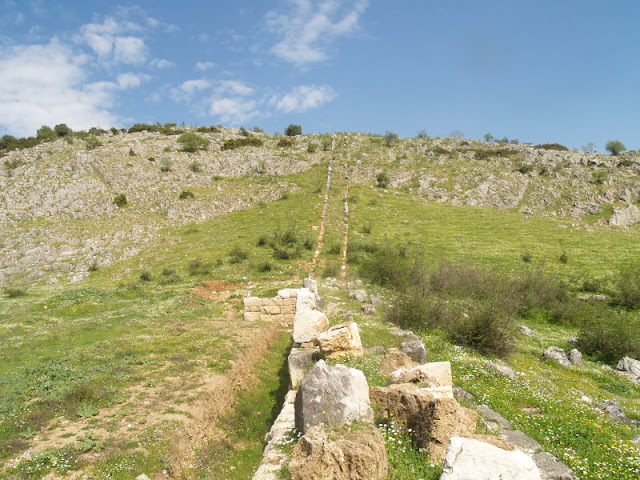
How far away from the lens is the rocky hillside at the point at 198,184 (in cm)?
3824

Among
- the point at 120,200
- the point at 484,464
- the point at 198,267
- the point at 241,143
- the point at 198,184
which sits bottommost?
the point at 198,267

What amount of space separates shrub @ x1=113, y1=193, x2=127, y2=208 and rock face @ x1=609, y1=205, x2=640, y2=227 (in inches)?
2477

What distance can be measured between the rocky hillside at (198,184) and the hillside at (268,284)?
0.33 m

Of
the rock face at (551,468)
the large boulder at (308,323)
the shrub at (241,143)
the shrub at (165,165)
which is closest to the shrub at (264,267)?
the large boulder at (308,323)

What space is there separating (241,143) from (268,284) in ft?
159

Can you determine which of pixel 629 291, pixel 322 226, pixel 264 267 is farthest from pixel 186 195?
pixel 629 291

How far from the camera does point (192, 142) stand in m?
62.1

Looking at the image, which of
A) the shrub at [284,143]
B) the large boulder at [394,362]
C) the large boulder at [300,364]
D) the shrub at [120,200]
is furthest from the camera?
the shrub at [284,143]

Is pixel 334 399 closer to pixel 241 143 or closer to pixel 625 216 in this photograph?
pixel 625 216

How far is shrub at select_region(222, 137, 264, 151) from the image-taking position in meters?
66.1

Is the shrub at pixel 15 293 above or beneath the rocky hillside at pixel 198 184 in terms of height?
beneath

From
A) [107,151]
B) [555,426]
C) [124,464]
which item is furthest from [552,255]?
[107,151]

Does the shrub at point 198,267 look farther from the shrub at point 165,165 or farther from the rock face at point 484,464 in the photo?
the rock face at point 484,464

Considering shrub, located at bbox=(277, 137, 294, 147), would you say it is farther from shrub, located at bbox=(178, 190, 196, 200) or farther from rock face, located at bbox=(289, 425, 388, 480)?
rock face, located at bbox=(289, 425, 388, 480)
